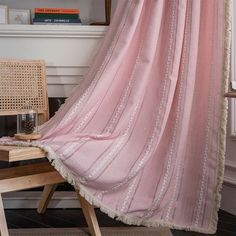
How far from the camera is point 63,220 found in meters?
2.30

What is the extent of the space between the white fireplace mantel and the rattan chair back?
100 mm

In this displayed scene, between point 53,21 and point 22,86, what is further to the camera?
point 53,21

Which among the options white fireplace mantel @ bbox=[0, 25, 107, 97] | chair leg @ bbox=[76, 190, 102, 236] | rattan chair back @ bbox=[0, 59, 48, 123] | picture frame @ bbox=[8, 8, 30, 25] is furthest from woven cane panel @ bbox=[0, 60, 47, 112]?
chair leg @ bbox=[76, 190, 102, 236]

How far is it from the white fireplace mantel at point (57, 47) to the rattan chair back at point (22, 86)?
100mm

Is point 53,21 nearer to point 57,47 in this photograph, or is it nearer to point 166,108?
point 57,47

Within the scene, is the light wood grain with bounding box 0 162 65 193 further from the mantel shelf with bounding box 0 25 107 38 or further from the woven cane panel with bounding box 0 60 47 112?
the mantel shelf with bounding box 0 25 107 38

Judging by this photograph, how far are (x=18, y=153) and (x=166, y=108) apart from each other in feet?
2.50

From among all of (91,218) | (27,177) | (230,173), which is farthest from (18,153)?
(230,173)

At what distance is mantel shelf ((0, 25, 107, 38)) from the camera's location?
237 centimetres

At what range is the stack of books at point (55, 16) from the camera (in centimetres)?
245

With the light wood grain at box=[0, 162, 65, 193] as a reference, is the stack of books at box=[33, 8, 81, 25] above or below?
above

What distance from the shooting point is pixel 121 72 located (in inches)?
85.0

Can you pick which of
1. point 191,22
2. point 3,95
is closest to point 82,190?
point 3,95

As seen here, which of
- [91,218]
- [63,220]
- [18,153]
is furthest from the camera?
[63,220]
